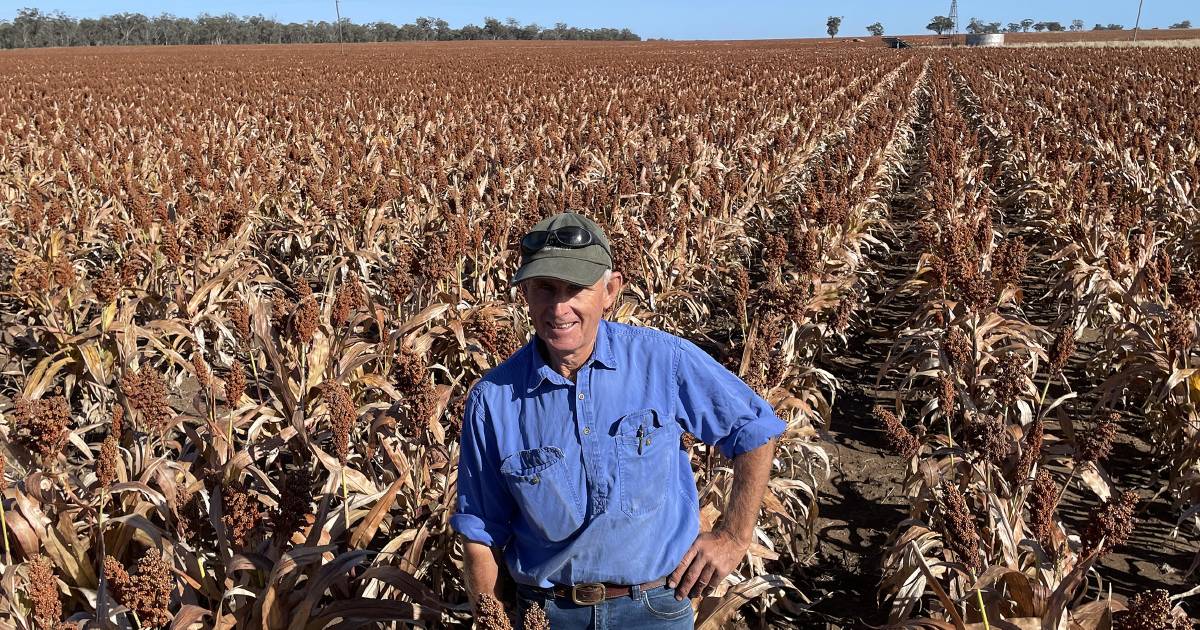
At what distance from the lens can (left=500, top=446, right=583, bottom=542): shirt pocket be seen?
1926 mm

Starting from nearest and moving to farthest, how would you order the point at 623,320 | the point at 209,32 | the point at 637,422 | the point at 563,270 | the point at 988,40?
the point at 563,270 → the point at 637,422 → the point at 623,320 → the point at 988,40 → the point at 209,32

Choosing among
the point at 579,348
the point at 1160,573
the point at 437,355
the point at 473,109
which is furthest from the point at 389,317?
the point at 473,109

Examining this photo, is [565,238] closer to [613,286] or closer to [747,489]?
[613,286]

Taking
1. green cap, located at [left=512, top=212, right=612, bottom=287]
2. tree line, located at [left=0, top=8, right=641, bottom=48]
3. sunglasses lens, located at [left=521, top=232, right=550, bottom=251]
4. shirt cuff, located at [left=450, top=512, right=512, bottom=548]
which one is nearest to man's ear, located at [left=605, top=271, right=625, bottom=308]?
green cap, located at [left=512, top=212, right=612, bottom=287]

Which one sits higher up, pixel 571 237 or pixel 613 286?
pixel 571 237

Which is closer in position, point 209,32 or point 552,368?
point 552,368

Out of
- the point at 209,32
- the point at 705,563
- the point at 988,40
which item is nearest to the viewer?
the point at 705,563

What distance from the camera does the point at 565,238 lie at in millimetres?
1853

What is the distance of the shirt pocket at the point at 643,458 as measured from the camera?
193cm

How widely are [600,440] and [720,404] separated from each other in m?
0.30

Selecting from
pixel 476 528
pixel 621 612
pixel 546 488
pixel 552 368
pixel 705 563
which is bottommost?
pixel 621 612

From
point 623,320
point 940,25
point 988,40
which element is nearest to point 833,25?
point 940,25

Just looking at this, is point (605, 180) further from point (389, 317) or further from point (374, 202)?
point (389, 317)

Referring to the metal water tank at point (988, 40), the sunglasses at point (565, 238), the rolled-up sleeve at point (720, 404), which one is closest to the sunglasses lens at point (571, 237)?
the sunglasses at point (565, 238)
